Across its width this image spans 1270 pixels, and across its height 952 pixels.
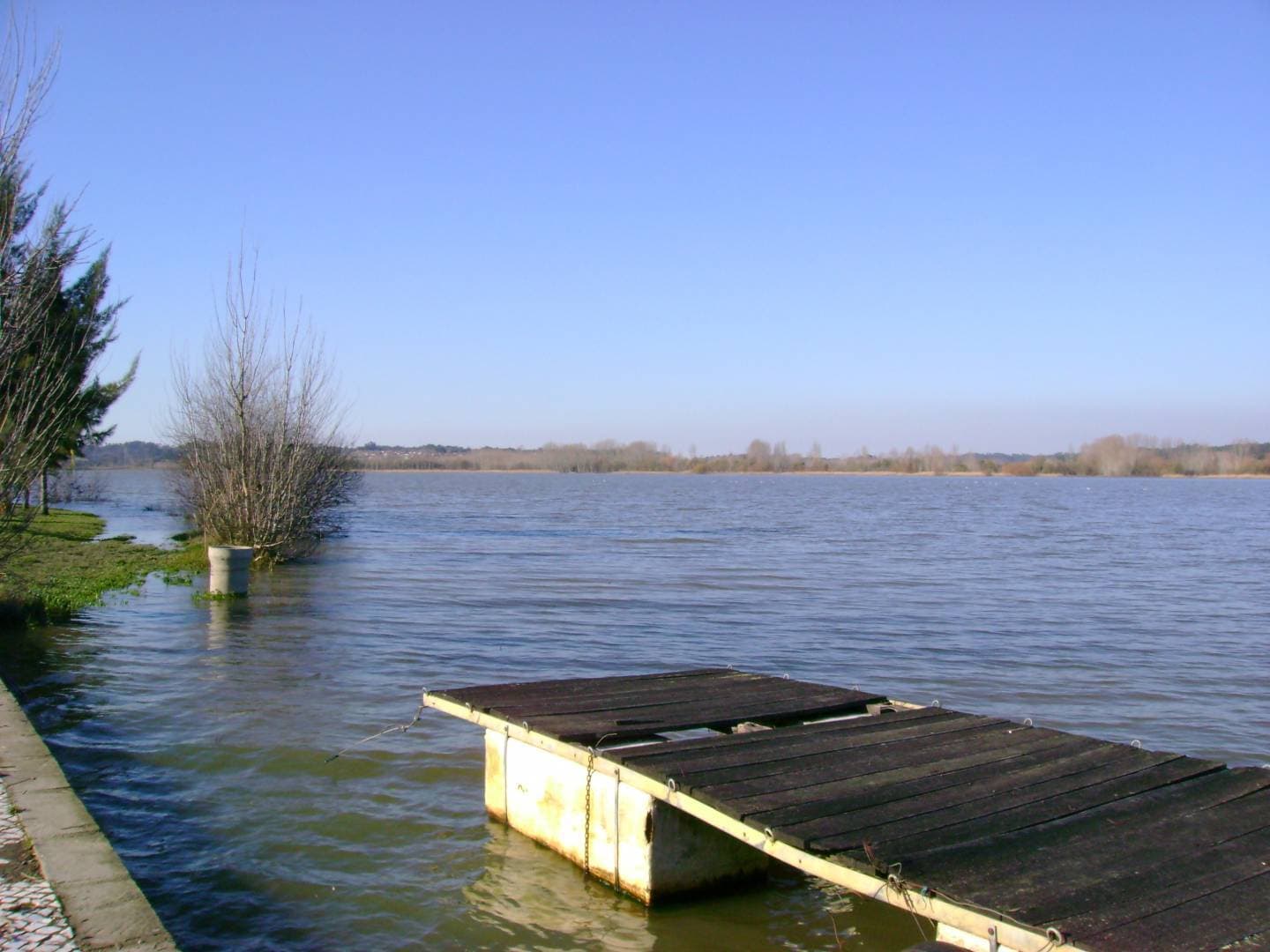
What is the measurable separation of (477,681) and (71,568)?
→ 1311cm

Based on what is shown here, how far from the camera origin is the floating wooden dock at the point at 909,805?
13.6 ft

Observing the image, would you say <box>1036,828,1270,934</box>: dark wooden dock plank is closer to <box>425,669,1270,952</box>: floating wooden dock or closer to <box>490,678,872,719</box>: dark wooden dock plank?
<box>425,669,1270,952</box>: floating wooden dock

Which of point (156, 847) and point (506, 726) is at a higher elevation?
point (506, 726)

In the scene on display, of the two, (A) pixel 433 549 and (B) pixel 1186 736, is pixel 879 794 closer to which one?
(B) pixel 1186 736

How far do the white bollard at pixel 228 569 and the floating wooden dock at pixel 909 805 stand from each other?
A: 11.7m

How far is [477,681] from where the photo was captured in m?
12.6

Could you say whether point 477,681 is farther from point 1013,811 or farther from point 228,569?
point 1013,811

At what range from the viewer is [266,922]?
5.86m

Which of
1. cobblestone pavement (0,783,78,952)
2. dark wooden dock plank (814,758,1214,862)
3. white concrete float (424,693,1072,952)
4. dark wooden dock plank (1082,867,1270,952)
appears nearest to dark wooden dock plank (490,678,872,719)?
white concrete float (424,693,1072,952)

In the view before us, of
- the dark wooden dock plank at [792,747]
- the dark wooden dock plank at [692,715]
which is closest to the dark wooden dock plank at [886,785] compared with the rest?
the dark wooden dock plank at [792,747]

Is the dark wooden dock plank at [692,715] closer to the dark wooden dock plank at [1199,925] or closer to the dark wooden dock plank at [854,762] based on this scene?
the dark wooden dock plank at [854,762]

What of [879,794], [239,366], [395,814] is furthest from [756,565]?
[879,794]

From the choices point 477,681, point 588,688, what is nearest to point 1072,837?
point 588,688

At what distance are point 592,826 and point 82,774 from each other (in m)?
4.42
